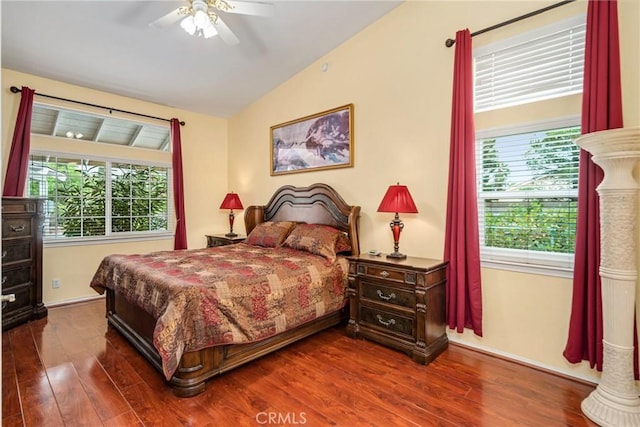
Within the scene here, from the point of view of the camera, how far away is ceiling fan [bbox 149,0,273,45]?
2.58 metres

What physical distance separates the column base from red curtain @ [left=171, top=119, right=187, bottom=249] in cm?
480

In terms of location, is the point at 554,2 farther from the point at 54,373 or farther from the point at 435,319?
the point at 54,373

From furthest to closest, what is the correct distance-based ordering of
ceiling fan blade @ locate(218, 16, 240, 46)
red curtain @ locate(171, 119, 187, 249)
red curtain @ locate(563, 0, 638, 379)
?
1. red curtain @ locate(171, 119, 187, 249)
2. ceiling fan blade @ locate(218, 16, 240, 46)
3. red curtain @ locate(563, 0, 638, 379)

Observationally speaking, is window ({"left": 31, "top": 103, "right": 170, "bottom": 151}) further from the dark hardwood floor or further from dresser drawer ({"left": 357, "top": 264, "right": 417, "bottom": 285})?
dresser drawer ({"left": 357, "top": 264, "right": 417, "bottom": 285})

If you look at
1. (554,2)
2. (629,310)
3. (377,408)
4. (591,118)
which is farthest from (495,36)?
(377,408)

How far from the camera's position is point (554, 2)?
2.69 m

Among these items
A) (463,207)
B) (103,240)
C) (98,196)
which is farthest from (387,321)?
(98,196)

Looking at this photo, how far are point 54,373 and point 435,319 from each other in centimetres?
302

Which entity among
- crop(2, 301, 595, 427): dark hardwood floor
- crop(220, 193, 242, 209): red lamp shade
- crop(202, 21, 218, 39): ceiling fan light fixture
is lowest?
crop(2, 301, 595, 427): dark hardwood floor

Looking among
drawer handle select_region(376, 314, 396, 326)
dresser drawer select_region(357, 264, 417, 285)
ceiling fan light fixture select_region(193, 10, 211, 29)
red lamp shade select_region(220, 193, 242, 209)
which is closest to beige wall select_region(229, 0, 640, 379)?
dresser drawer select_region(357, 264, 417, 285)

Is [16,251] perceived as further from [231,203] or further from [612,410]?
[612,410]

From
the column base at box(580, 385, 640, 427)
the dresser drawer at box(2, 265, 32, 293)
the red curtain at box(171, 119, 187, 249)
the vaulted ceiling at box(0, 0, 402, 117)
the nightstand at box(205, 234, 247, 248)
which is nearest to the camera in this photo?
the column base at box(580, 385, 640, 427)

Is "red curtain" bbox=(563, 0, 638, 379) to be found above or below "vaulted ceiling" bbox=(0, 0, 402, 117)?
below

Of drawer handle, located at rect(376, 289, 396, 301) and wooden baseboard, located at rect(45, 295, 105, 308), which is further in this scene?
wooden baseboard, located at rect(45, 295, 105, 308)
